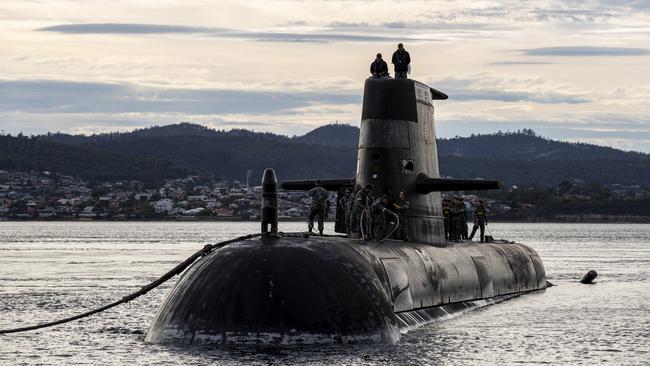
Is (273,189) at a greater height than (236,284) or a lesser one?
greater

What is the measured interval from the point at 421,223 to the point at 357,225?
9.80 ft

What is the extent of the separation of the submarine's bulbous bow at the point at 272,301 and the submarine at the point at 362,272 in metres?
0.02

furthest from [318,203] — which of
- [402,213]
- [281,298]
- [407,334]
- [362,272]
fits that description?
A: [281,298]

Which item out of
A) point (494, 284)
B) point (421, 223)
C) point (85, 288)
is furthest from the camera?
point (85, 288)

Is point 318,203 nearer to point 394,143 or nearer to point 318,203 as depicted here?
point 318,203

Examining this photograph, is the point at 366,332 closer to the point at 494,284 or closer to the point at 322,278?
the point at 322,278

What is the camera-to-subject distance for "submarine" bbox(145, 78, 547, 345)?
17.6m

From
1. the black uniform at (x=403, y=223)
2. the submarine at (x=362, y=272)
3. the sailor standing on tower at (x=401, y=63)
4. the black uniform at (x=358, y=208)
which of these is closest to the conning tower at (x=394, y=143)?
the submarine at (x=362, y=272)

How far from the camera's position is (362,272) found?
19516 millimetres

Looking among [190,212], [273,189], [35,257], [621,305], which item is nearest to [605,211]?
[190,212]

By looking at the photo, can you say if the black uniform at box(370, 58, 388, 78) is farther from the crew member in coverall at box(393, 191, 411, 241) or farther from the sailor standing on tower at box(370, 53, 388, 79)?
the crew member in coverall at box(393, 191, 411, 241)

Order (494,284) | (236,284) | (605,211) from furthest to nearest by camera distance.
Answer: (605,211)
(494,284)
(236,284)

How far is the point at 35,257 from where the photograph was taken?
205 ft

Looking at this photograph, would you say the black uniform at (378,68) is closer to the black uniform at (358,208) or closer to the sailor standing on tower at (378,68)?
the sailor standing on tower at (378,68)
